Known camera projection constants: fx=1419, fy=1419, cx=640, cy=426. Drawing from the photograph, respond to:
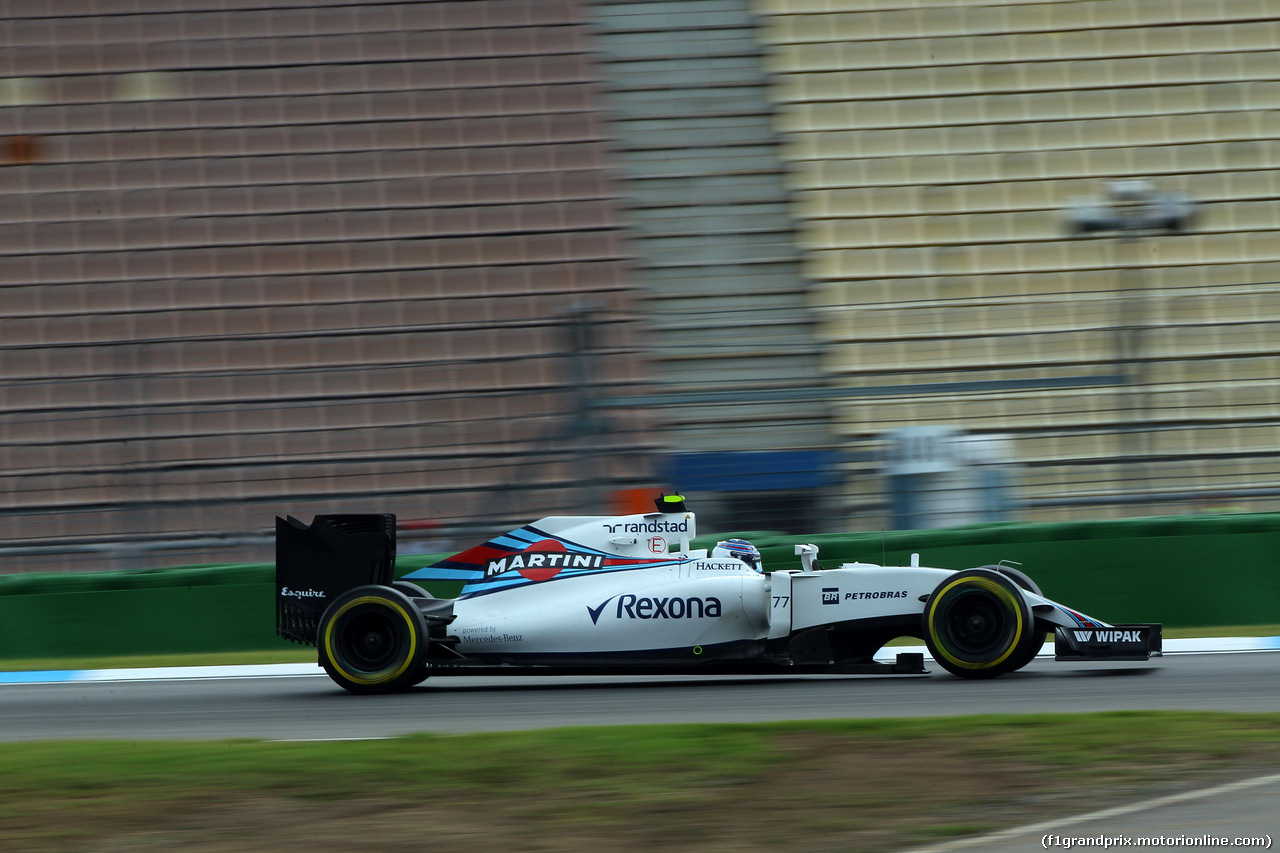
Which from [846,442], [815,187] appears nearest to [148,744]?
[846,442]

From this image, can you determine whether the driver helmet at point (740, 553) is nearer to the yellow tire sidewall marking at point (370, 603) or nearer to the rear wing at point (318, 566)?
the yellow tire sidewall marking at point (370, 603)

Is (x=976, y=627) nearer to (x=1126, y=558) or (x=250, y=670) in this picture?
(x=1126, y=558)

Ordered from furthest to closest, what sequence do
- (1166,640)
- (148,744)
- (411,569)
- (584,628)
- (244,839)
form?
(411,569) → (1166,640) → (584,628) → (148,744) → (244,839)

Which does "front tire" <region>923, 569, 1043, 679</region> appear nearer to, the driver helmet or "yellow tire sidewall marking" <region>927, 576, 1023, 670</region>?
"yellow tire sidewall marking" <region>927, 576, 1023, 670</region>

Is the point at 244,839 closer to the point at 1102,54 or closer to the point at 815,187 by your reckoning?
the point at 815,187

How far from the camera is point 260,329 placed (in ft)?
45.4

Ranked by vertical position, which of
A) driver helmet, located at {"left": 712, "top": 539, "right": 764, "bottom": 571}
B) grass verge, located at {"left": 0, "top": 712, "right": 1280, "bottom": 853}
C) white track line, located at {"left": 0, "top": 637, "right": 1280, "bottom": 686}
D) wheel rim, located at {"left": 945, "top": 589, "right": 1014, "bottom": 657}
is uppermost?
driver helmet, located at {"left": 712, "top": 539, "right": 764, "bottom": 571}

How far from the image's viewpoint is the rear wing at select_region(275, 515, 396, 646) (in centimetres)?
741

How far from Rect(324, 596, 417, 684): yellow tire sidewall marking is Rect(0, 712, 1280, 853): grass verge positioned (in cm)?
168

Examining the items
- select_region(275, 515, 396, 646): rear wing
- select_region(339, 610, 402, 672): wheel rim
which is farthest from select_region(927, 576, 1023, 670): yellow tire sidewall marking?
select_region(275, 515, 396, 646): rear wing

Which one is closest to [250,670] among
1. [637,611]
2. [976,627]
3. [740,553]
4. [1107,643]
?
[637,611]

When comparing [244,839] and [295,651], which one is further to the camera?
[295,651]

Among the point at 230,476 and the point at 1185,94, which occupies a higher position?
the point at 1185,94

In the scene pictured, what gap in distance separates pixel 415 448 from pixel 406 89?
21.2 ft
